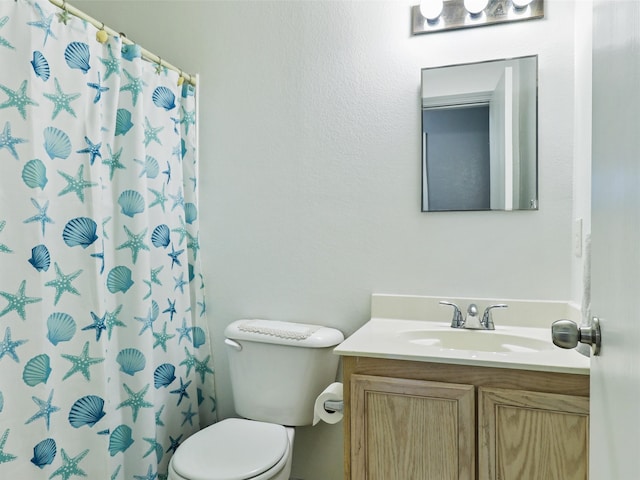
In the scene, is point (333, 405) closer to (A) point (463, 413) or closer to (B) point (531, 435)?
(A) point (463, 413)

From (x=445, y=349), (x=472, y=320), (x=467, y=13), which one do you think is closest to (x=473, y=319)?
(x=472, y=320)

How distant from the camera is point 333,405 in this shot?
4.96ft

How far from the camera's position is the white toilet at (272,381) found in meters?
1.62

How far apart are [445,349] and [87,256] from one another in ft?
3.80

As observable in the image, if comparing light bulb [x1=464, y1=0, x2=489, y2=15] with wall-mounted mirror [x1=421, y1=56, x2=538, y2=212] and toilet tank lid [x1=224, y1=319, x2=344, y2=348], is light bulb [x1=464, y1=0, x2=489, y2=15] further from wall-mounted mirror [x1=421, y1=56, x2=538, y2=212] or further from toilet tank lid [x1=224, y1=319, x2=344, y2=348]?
toilet tank lid [x1=224, y1=319, x2=344, y2=348]

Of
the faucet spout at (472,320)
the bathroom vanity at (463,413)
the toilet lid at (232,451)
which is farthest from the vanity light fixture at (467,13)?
the toilet lid at (232,451)

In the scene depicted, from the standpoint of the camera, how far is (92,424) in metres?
1.43

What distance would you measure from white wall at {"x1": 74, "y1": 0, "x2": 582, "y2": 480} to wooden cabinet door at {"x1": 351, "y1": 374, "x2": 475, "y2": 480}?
1.79 feet

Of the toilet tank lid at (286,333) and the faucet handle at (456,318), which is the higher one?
the faucet handle at (456,318)

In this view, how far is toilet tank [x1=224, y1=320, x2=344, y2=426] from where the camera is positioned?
1.75 metres

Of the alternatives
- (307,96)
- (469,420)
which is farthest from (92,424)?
(307,96)

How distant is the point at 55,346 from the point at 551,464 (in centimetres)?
143

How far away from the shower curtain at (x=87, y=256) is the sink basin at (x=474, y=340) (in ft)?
3.13

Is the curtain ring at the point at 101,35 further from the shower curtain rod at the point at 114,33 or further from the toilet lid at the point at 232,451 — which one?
the toilet lid at the point at 232,451
